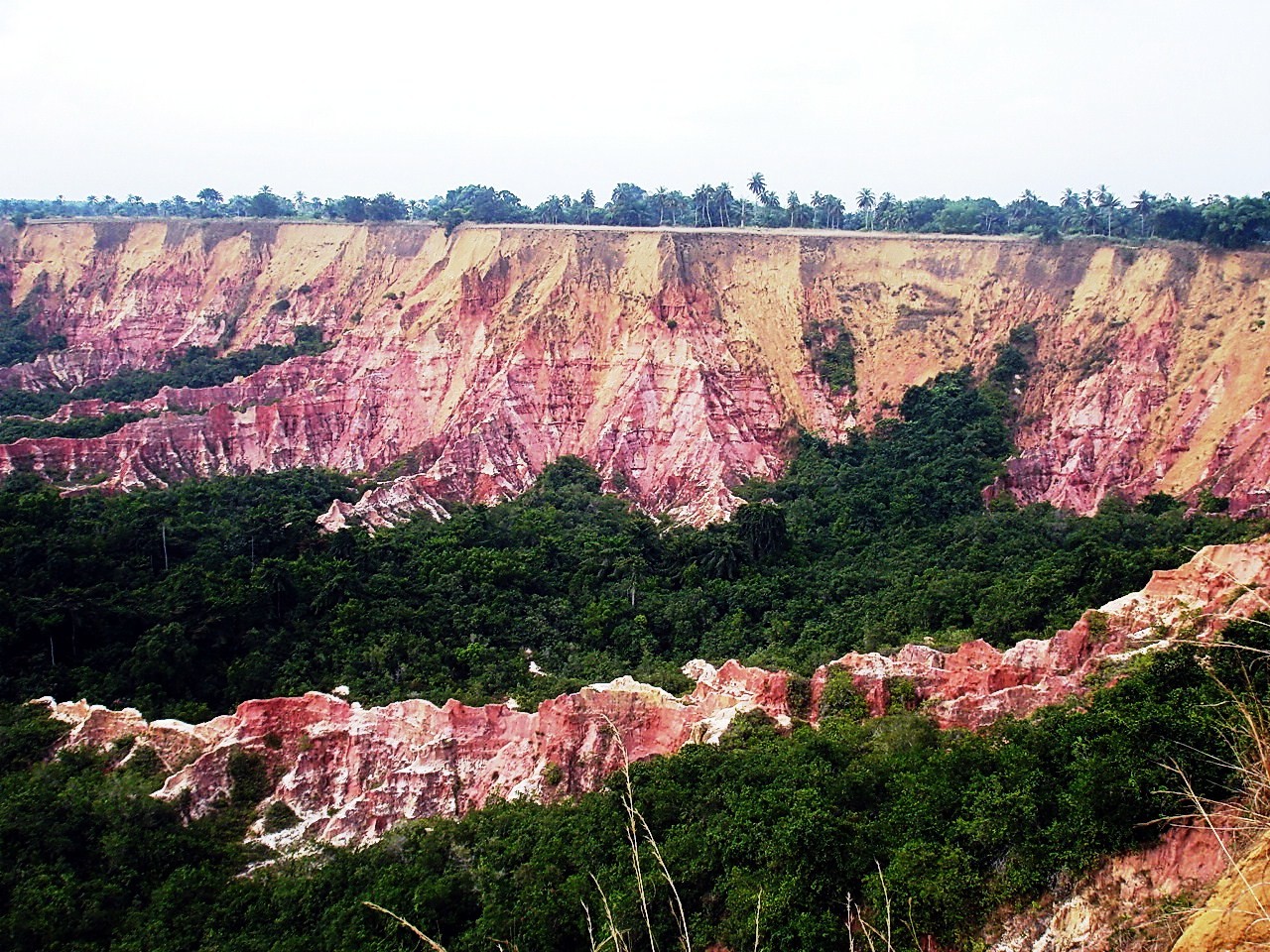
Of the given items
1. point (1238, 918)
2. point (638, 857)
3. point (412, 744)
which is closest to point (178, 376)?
point (412, 744)

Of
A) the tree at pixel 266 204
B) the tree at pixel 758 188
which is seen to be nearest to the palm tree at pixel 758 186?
the tree at pixel 758 188

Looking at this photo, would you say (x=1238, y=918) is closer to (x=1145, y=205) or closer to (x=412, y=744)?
(x=412, y=744)

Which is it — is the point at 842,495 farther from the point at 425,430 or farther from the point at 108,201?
the point at 108,201

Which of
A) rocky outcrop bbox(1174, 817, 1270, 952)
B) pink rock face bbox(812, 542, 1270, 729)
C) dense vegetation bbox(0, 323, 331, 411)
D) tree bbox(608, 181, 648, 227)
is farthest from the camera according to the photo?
tree bbox(608, 181, 648, 227)

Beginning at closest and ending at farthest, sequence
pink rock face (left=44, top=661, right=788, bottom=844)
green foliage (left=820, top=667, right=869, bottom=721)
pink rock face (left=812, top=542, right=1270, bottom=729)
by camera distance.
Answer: pink rock face (left=812, top=542, right=1270, bottom=729), pink rock face (left=44, top=661, right=788, bottom=844), green foliage (left=820, top=667, right=869, bottom=721)

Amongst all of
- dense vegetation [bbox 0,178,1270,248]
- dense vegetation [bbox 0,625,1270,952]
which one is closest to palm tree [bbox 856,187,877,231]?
dense vegetation [bbox 0,178,1270,248]

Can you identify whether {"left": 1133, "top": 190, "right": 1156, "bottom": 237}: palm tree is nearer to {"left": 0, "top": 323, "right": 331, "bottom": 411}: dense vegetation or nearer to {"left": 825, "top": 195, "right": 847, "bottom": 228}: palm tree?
{"left": 825, "top": 195, "right": 847, "bottom": 228}: palm tree

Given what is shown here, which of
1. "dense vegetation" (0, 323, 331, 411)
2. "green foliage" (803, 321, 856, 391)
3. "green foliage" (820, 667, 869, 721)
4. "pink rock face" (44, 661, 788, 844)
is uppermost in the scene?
"green foliage" (803, 321, 856, 391)
